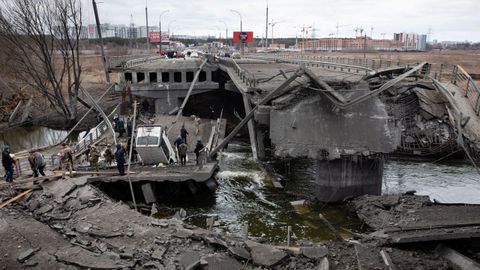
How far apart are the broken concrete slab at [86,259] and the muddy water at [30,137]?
25.0 meters

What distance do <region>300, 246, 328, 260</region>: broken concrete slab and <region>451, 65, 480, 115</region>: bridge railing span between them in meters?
7.66

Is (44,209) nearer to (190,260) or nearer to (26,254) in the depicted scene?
(26,254)

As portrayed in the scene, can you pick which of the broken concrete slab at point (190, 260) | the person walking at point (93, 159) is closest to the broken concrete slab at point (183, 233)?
the broken concrete slab at point (190, 260)

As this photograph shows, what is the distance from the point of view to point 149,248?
11.9 m

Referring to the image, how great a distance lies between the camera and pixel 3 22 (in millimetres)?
36469

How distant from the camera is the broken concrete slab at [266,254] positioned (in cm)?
1118

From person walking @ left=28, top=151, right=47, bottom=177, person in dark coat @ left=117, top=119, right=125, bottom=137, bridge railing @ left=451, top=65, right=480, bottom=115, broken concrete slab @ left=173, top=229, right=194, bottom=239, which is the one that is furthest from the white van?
bridge railing @ left=451, top=65, right=480, bottom=115

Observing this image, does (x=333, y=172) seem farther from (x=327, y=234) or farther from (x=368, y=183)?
(x=327, y=234)

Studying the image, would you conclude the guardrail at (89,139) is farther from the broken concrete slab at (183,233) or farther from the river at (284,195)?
the broken concrete slab at (183,233)

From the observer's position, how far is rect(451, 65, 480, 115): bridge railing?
14493mm

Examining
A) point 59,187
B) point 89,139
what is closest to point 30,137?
point 89,139

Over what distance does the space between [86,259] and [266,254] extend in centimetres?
489

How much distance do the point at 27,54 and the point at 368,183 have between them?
3490 centimetres

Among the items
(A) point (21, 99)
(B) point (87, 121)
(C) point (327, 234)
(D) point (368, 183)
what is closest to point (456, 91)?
(D) point (368, 183)
